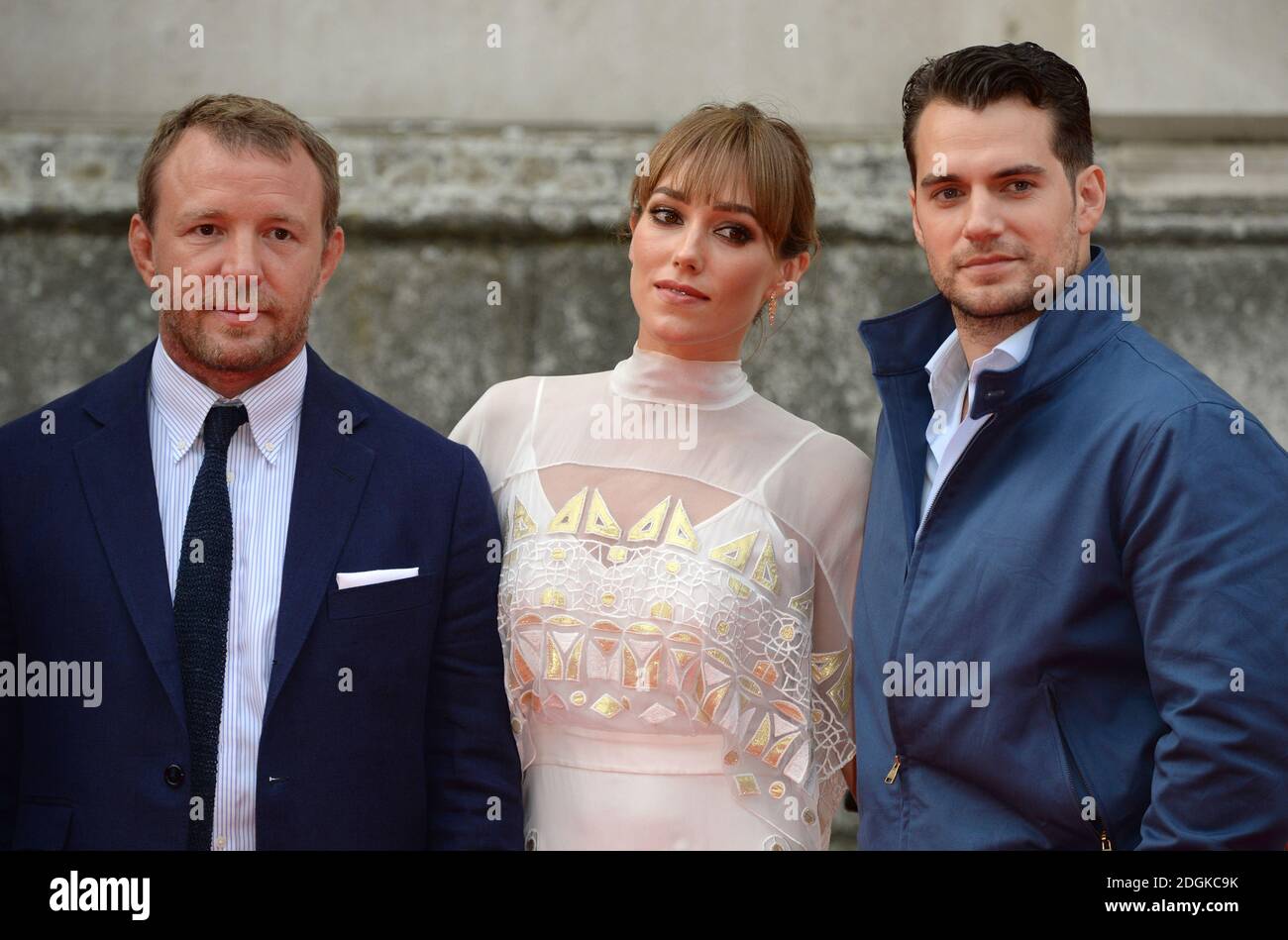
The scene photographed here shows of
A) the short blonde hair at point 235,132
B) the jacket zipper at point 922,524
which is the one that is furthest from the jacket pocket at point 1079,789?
the short blonde hair at point 235,132

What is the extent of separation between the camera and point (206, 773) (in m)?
2.94

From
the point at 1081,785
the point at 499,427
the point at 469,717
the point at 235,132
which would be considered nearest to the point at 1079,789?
the point at 1081,785

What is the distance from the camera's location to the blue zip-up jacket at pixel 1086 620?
2748 millimetres

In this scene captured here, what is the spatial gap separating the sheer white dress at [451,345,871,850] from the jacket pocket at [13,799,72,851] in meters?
0.85

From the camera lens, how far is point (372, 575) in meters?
3.07

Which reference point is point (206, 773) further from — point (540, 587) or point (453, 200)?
point (453, 200)

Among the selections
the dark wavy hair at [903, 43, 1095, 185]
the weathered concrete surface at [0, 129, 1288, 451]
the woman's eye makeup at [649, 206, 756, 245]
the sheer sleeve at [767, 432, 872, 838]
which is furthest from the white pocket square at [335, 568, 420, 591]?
the weathered concrete surface at [0, 129, 1288, 451]

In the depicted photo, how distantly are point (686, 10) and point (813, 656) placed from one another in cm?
266

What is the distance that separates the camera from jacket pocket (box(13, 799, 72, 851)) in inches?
115

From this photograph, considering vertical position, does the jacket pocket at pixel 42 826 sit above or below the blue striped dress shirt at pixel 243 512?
below

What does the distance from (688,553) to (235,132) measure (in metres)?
1.16

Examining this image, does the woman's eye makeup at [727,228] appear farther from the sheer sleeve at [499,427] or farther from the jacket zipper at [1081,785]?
the jacket zipper at [1081,785]

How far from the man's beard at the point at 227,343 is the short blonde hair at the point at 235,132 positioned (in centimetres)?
23

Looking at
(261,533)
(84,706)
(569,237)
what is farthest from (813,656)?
(569,237)
